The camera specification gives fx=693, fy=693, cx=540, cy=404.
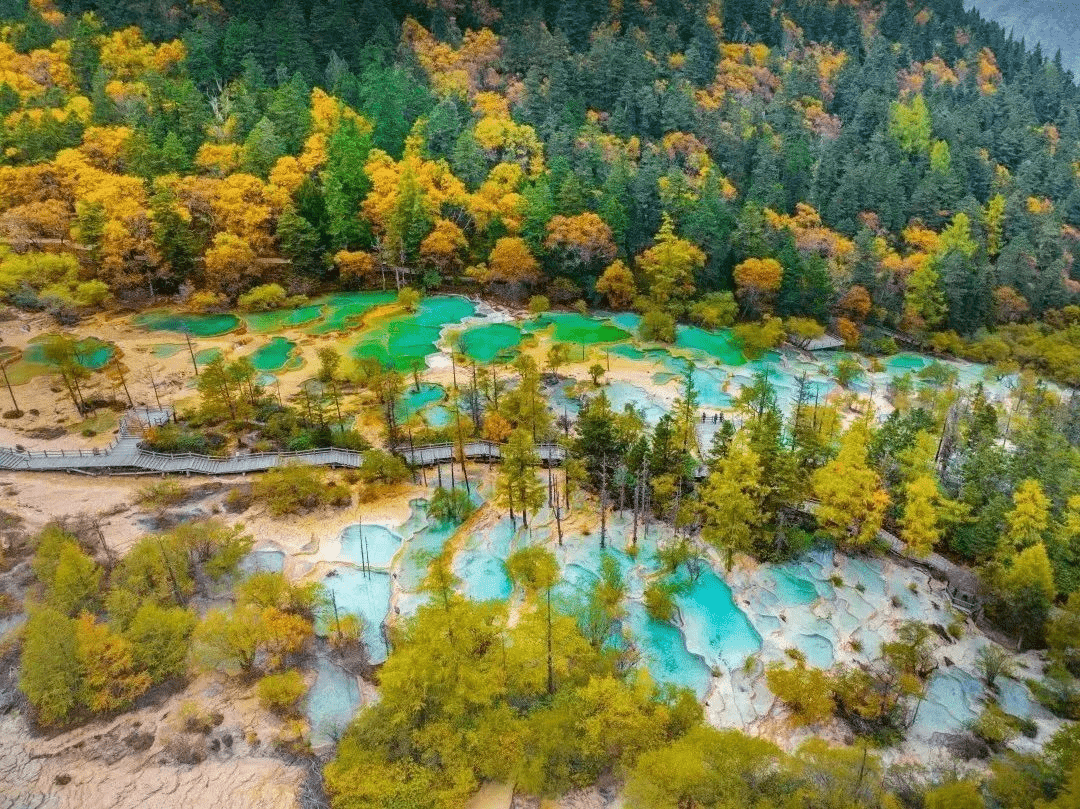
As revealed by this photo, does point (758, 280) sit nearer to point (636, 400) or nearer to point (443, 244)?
point (636, 400)

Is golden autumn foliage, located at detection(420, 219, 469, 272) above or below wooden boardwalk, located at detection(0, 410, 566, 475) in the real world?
above

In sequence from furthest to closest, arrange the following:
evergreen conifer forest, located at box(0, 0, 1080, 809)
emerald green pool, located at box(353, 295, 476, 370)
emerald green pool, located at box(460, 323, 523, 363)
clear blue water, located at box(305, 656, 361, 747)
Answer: emerald green pool, located at box(460, 323, 523, 363)
emerald green pool, located at box(353, 295, 476, 370)
clear blue water, located at box(305, 656, 361, 747)
evergreen conifer forest, located at box(0, 0, 1080, 809)

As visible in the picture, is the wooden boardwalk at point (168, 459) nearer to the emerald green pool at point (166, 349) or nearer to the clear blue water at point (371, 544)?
the clear blue water at point (371, 544)

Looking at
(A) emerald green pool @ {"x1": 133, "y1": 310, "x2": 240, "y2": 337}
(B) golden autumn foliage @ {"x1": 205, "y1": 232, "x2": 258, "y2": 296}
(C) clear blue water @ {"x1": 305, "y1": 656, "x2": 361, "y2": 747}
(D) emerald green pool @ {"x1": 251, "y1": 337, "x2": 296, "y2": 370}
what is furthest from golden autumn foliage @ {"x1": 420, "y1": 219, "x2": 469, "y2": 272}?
(C) clear blue water @ {"x1": 305, "y1": 656, "x2": 361, "y2": 747}

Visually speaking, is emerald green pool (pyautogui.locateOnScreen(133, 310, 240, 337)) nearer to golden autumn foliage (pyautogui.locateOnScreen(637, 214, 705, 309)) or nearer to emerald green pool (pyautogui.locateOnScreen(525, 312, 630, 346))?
emerald green pool (pyautogui.locateOnScreen(525, 312, 630, 346))

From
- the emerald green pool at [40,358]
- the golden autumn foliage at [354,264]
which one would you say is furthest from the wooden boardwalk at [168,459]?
the golden autumn foliage at [354,264]

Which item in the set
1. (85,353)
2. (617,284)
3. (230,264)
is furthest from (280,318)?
(617,284)
